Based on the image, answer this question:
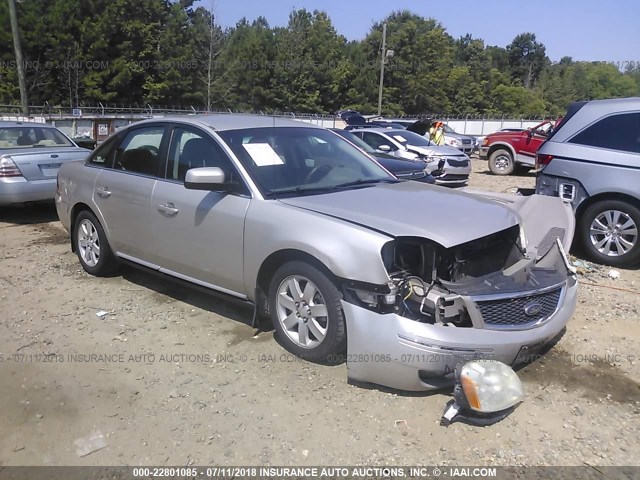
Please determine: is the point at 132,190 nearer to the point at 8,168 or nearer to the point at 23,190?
the point at 23,190

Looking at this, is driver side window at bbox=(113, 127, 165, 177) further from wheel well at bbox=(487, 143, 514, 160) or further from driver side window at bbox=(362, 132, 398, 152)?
wheel well at bbox=(487, 143, 514, 160)

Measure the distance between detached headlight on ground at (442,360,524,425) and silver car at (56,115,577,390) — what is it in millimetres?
95

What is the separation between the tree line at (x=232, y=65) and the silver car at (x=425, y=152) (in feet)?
131

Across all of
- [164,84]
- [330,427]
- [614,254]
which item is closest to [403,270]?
[330,427]

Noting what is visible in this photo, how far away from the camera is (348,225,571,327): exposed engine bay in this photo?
3.21 meters

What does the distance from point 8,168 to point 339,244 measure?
639 centimetres

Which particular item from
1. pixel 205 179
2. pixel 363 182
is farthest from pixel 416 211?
pixel 205 179

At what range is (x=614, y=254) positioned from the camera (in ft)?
20.5

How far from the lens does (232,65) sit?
57.1m

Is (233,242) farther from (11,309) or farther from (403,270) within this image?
(11,309)

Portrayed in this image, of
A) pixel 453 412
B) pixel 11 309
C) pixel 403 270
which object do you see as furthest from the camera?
pixel 11 309

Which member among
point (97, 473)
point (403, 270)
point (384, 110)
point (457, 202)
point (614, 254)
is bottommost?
point (97, 473)

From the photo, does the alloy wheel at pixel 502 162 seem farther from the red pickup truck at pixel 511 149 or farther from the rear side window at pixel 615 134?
the rear side window at pixel 615 134

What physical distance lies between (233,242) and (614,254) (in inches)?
182
